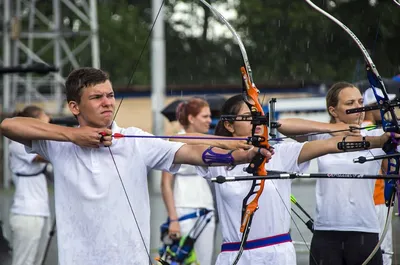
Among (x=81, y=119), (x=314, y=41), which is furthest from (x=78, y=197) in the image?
(x=314, y=41)

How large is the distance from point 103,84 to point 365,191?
198 centimetres

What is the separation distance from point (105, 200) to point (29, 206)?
3271 mm

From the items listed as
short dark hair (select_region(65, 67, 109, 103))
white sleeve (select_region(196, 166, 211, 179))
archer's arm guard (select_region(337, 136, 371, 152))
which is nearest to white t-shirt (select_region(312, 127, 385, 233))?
white sleeve (select_region(196, 166, 211, 179))

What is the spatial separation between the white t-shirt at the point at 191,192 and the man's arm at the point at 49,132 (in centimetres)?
297

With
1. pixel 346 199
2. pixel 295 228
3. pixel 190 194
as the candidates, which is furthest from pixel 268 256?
pixel 190 194

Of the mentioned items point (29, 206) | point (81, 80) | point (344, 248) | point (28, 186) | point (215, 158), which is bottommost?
point (344, 248)

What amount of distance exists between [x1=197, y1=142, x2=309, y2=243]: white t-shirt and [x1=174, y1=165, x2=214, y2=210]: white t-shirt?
227 centimetres

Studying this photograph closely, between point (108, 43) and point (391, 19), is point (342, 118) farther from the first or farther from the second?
point (108, 43)

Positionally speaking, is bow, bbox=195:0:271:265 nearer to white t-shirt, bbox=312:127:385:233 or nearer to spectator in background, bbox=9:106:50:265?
white t-shirt, bbox=312:127:385:233

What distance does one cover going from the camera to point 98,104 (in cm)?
405

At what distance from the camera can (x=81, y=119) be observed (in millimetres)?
4156

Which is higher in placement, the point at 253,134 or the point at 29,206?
the point at 253,134

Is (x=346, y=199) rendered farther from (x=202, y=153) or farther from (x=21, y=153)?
(x=21, y=153)

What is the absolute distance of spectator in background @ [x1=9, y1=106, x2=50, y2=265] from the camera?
23.1 feet
